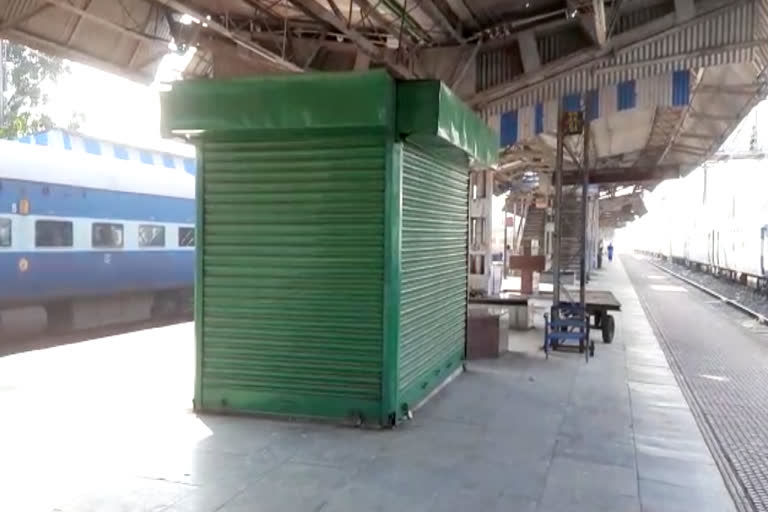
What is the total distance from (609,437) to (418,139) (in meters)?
3.14

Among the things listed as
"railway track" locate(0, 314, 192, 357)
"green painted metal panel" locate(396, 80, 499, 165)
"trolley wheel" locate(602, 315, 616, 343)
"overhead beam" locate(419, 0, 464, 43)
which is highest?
"overhead beam" locate(419, 0, 464, 43)

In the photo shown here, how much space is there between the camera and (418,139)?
6.12m

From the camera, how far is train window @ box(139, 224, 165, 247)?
43.9 feet

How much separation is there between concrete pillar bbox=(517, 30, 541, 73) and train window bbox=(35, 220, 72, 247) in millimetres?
8061

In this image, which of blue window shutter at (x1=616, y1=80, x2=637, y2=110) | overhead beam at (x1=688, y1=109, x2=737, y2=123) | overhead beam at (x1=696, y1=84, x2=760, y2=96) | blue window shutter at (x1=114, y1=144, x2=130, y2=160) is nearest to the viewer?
blue window shutter at (x1=616, y1=80, x2=637, y2=110)

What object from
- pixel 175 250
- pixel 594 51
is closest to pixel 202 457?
pixel 594 51

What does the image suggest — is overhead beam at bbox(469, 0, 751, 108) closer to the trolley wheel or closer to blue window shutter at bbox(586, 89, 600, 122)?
blue window shutter at bbox(586, 89, 600, 122)

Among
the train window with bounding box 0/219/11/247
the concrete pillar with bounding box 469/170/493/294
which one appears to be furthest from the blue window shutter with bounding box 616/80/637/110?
the train window with bounding box 0/219/11/247

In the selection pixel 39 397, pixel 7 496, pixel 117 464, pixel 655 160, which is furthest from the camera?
pixel 655 160

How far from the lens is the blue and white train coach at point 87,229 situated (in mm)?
10391

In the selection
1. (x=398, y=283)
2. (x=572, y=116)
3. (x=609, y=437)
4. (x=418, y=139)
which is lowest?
(x=609, y=437)

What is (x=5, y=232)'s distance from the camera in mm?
10148

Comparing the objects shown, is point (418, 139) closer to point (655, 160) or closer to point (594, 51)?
point (594, 51)

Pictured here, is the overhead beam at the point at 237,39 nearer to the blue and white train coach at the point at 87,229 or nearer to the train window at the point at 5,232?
the blue and white train coach at the point at 87,229
